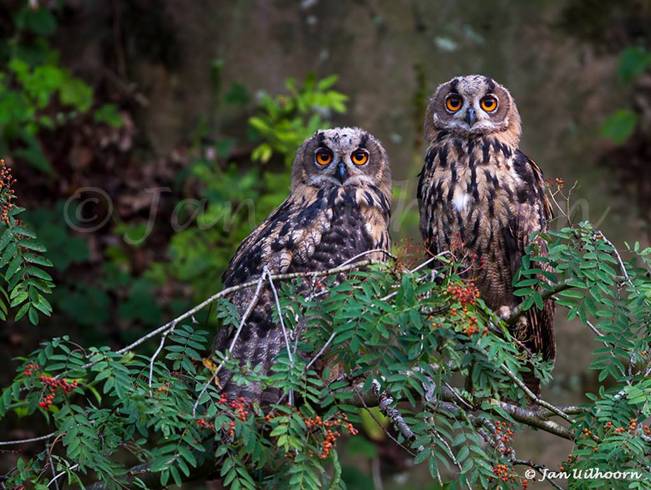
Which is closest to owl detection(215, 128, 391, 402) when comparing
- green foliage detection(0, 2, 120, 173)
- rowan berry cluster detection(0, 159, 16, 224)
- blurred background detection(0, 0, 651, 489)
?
rowan berry cluster detection(0, 159, 16, 224)

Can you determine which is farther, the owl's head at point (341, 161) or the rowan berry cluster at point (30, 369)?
the owl's head at point (341, 161)

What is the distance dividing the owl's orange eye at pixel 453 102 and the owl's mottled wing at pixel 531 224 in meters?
0.27

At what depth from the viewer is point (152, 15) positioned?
649 cm

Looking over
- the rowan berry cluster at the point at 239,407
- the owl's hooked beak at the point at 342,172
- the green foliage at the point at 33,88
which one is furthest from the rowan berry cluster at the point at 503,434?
the green foliage at the point at 33,88

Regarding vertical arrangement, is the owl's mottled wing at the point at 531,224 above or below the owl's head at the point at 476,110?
below

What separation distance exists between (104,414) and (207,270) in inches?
104

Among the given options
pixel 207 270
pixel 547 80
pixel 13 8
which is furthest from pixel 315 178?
pixel 13 8

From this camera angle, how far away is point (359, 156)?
3748 mm

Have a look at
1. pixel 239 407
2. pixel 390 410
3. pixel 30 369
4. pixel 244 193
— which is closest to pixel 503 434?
pixel 390 410

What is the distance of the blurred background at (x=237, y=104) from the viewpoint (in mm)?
5879

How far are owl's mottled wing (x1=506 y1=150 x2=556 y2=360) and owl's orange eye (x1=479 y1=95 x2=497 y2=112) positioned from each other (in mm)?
184

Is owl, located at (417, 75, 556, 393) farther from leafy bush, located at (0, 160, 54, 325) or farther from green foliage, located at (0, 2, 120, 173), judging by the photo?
green foliage, located at (0, 2, 120, 173)

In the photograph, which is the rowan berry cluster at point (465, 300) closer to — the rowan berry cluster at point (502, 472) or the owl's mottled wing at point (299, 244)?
the rowan berry cluster at point (502, 472)

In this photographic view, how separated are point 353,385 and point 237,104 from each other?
3.88 metres
